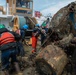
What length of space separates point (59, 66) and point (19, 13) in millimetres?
Result: 19855

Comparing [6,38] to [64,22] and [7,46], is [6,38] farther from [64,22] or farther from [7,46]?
[64,22]

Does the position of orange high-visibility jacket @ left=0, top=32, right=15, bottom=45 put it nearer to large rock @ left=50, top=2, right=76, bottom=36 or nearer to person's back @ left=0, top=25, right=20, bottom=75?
person's back @ left=0, top=25, right=20, bottom=75

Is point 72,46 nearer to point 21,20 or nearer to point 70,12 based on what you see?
point 70,12

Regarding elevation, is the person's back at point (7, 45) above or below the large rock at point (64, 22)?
below

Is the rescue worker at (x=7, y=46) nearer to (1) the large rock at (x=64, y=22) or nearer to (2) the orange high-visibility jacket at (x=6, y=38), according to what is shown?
(2) the orange high-visibility jacket at (x=6, y=38)

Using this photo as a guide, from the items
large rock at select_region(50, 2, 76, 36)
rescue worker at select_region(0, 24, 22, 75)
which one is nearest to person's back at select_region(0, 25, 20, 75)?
rescue worker at select_region(0, 24, 22, 75)

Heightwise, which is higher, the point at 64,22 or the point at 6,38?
the point at 64,22

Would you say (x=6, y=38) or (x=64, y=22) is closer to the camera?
(x=6, y=38)

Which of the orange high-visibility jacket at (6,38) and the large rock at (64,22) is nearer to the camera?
the orange high-visibility jacket at (6,38)

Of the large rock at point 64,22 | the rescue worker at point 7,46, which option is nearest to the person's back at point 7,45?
the rescue worker at point 7,46

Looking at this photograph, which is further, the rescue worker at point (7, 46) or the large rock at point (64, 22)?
the large rock at point (64, 22)

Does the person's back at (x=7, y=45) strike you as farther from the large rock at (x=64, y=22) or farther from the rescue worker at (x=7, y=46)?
the large rock at (x=64, y=22)

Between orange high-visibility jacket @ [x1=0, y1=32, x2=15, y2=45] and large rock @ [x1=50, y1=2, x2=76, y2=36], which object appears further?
large rock @ [x1=50, y1=2, x2=76, y2=36]

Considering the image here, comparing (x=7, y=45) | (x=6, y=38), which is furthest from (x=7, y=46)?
(x=6, y=38)
